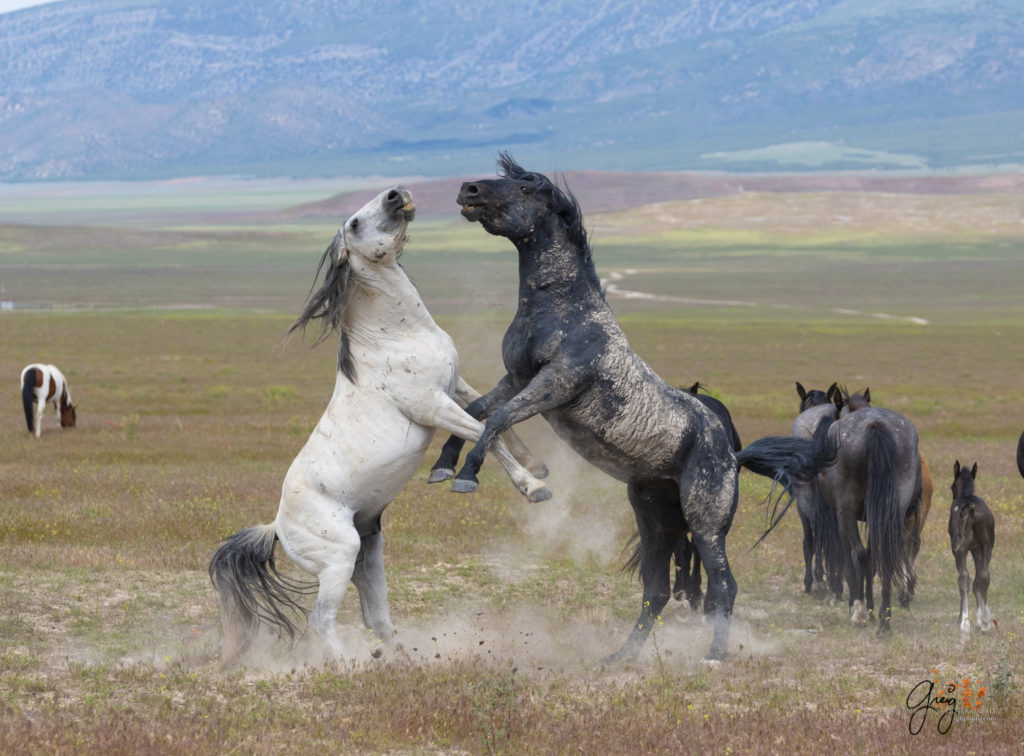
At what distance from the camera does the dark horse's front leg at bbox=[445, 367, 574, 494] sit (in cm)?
779

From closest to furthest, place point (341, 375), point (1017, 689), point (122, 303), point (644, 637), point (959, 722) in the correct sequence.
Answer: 1. point (959, 722)
2. point (1017, 689)
3. point (341, 375)
4. point (644, 637)
5. point (122, 303)

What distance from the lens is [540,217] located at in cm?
817

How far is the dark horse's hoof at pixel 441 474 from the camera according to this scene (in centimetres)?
782

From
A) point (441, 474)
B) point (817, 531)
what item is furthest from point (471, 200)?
point (817, 531)

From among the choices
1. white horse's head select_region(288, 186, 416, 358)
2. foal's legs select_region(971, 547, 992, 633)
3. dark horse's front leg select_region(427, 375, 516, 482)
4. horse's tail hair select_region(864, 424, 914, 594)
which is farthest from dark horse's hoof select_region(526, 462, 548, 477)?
foal's legs select_region(971, 547, 992, 633)

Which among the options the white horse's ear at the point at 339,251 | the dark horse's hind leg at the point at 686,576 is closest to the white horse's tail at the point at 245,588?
the white horse's ear at the point at 339,251

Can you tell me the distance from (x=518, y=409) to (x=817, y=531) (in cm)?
508

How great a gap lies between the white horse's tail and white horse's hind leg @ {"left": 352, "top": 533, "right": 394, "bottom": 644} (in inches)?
19.6

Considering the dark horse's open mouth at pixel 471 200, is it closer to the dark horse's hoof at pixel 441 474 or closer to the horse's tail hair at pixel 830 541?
the dark horse's hoof at pixel 441 474

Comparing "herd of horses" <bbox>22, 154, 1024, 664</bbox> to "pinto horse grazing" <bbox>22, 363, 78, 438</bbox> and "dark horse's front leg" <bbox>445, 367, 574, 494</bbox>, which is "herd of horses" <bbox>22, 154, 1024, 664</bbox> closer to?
"dark horse's front leg" <bbox>445, 367, 574, 494</bbox>

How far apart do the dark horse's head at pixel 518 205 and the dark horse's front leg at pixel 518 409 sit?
0.92 m

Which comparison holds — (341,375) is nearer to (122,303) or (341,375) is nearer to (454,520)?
(454,520)

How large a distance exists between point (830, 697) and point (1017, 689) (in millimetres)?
1127

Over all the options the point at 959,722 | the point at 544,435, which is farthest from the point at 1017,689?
the point at 544,435
